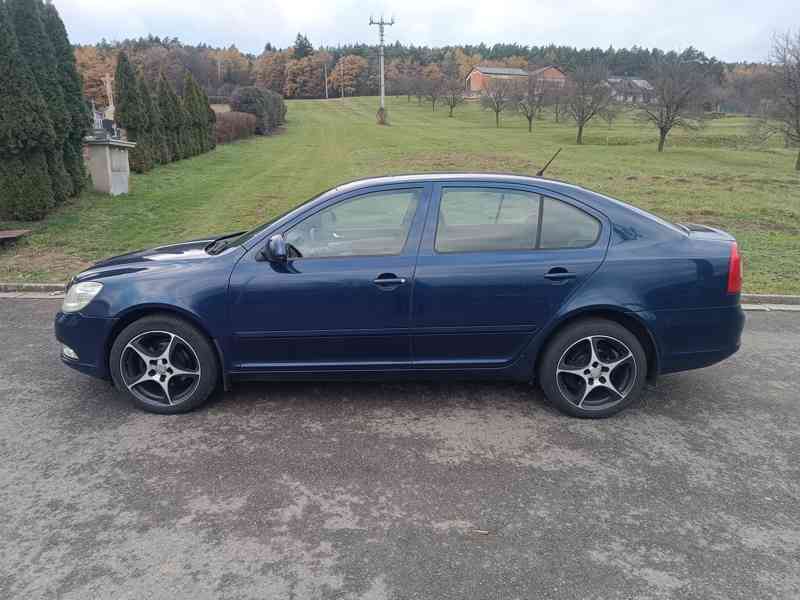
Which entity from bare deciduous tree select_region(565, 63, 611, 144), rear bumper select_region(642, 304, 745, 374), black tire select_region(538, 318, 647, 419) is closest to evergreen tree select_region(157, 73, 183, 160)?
black tire select_region(538, 318, 647, 419)

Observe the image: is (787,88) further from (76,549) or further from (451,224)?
(76,549)

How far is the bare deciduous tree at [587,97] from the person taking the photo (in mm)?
41062

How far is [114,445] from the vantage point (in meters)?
3.55

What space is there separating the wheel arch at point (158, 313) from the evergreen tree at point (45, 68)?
8338 millimetres

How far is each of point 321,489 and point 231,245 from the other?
1.87 metres

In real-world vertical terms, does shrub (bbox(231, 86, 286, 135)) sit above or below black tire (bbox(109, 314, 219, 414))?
above

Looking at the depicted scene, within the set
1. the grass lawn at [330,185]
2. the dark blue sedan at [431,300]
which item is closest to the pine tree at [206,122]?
the grass lawn at [330,185]

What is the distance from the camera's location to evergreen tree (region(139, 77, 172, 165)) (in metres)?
18.6

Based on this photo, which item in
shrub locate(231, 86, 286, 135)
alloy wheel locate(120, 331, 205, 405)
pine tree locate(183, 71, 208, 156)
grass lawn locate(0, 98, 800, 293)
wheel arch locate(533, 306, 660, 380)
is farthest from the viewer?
shrub locate(231, 86, 286, 135)

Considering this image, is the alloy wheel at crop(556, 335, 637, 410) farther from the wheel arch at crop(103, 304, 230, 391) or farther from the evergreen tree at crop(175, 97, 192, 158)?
the evergreen tree at crop(175, 97, 192, 158)

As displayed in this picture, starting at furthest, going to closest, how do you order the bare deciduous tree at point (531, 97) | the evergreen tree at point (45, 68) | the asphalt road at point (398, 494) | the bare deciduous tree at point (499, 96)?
the bare deciduous tree at point (499, 96) < the bare deciduous tree at point (531, 97) < the evergreen tree at point (45, 68) < the asphalt road at point (398, 494)

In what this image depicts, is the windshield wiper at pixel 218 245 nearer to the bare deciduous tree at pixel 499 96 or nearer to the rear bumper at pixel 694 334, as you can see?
the rear bumper at pixel 694 334

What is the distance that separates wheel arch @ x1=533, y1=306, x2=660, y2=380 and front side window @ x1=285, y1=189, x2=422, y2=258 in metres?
1.14

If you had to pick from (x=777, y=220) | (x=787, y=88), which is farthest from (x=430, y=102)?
(x=777, y=220)
